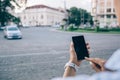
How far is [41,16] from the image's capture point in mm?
97875

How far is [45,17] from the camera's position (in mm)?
96875

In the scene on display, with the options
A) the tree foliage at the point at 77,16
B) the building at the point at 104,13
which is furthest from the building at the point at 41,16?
the tree foliage at the point at 77,16

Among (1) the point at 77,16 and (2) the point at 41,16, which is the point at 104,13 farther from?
(2) the point at 41,16

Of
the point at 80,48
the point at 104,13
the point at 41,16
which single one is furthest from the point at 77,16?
the point at 80,48

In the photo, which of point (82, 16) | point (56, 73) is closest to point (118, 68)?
point (56, 73)

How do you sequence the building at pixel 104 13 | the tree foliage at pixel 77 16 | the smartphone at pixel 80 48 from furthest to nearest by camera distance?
the building at pixel 104 13 < the tree foliage at pixel 77 16 < the smartphone at pixel 80 48

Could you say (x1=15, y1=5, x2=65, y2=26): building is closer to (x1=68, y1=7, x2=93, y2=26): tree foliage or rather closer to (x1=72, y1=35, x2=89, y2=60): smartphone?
(x1=68, y1=7, x2=93, y2=26): tree foliage

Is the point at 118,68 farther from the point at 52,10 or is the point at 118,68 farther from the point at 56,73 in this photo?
the point at 52,10

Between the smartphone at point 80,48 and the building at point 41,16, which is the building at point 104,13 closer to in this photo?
the building at point 41,16

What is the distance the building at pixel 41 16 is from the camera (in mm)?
97375

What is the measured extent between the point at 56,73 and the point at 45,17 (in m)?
90.7

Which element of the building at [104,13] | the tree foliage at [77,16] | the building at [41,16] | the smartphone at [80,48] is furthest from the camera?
the building at [41,16]

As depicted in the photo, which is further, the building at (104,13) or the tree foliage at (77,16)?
the building at (104,13)

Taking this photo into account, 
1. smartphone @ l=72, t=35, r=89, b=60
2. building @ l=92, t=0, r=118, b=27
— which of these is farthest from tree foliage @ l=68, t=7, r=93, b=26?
smartphone @ l=72, t=35, r=89, b=60
